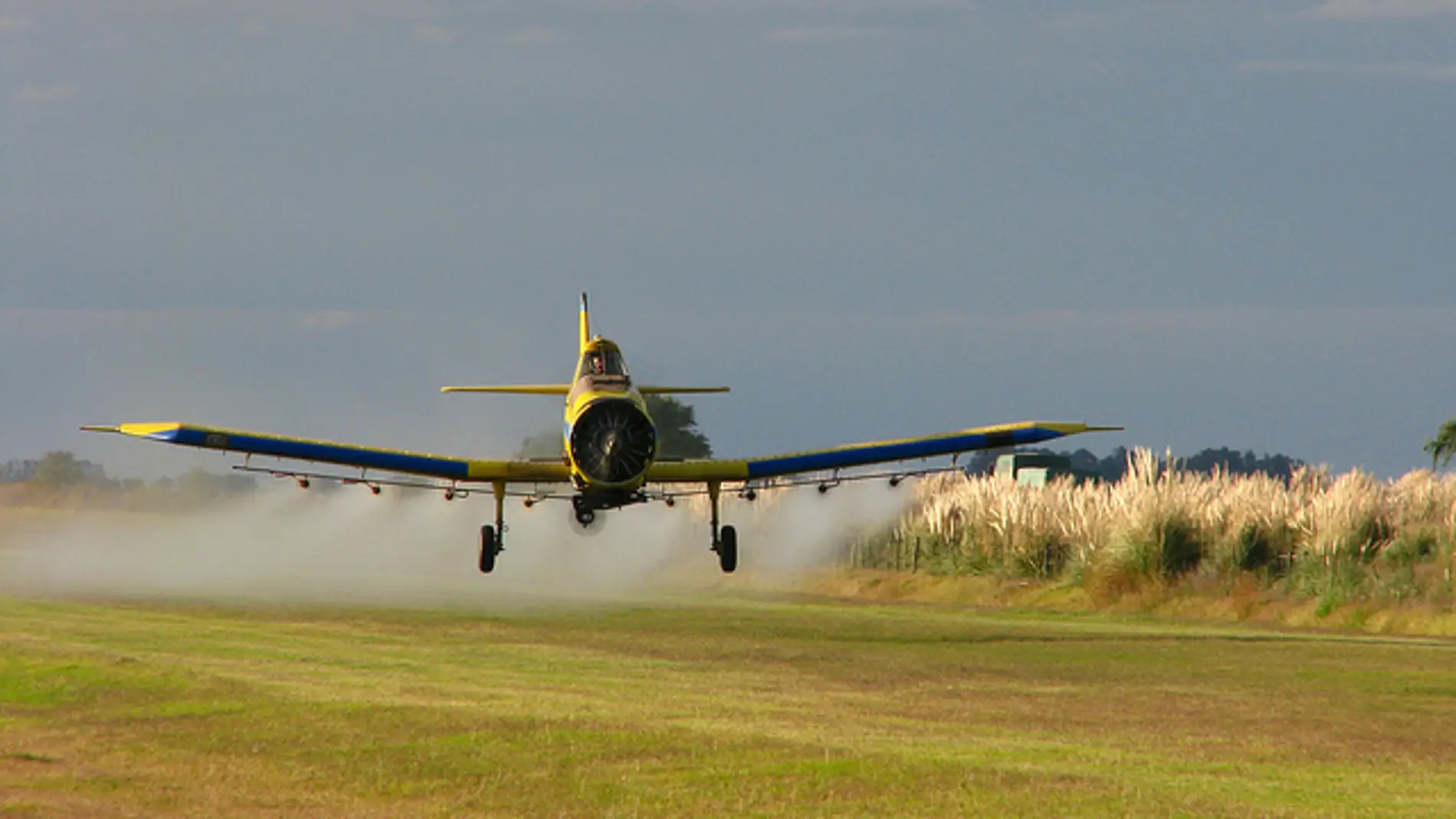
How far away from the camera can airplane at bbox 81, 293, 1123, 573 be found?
1330 inches

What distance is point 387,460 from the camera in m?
37.1

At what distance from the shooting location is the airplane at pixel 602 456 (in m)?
33.8

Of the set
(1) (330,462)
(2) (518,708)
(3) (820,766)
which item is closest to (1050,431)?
(1) (330,462)

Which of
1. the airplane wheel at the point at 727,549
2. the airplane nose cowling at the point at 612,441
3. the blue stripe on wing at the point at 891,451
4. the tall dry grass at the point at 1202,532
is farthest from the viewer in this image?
the tall dry grass at the point at 1202,532

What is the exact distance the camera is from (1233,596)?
44781 millimetres

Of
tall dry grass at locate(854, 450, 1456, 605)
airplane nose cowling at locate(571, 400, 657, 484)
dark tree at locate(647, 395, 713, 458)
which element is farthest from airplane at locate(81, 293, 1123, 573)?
dark tree at locate(647, 395, 713, 458)

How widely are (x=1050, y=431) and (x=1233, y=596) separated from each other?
875 centimetres

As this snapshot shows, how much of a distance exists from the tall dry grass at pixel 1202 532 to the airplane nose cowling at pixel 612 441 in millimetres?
17357

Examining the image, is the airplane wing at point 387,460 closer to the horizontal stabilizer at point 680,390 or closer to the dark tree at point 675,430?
the horizontal stabilizer at point 680,390

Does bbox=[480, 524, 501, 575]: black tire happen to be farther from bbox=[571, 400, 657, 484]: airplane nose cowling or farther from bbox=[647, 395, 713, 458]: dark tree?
bbox=[647, 395, 713, 458]: dark tree

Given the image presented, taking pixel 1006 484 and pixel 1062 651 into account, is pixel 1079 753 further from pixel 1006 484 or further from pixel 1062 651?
pixel 1006 484

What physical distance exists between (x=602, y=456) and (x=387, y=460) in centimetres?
547

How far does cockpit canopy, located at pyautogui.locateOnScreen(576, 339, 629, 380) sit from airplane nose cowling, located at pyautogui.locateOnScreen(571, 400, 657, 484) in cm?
117

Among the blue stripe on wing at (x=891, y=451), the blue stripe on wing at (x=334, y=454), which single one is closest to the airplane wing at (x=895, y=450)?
the blue stripe on wing at (x=891, y=451)
